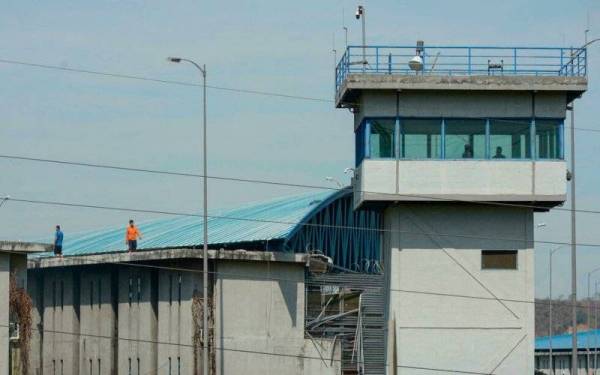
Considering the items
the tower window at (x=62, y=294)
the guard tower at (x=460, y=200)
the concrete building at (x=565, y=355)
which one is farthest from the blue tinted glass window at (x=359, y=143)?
the concrete building at (x=565, y=355)

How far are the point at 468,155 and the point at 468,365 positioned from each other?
24.4ft

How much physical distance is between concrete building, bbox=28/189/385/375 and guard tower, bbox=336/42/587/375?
424cm

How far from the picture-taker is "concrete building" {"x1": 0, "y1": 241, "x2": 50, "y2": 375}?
50969mm

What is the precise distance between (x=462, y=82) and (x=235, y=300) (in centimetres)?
1512

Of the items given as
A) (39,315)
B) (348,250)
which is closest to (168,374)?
(348,250)

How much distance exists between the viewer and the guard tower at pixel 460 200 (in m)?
52.3

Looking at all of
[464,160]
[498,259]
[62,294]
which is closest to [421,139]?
[464,160]

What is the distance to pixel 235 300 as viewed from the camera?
61.3m

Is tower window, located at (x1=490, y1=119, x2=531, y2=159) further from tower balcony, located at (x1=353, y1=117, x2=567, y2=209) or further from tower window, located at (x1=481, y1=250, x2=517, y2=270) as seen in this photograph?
tower window, located at (x1=481, y1=250, x2=517, y2=270)

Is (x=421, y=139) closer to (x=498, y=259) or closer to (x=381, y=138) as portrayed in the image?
(x=381, y=138)

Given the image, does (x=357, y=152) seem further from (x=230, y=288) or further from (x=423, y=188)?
(x=230, y=288)

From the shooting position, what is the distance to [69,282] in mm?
80125

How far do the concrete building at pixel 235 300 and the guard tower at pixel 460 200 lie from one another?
167 inches

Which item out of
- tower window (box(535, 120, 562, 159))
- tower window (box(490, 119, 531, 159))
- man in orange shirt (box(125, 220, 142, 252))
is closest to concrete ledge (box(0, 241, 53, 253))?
man in orange shirt (box(125, 220, 142, 252))
